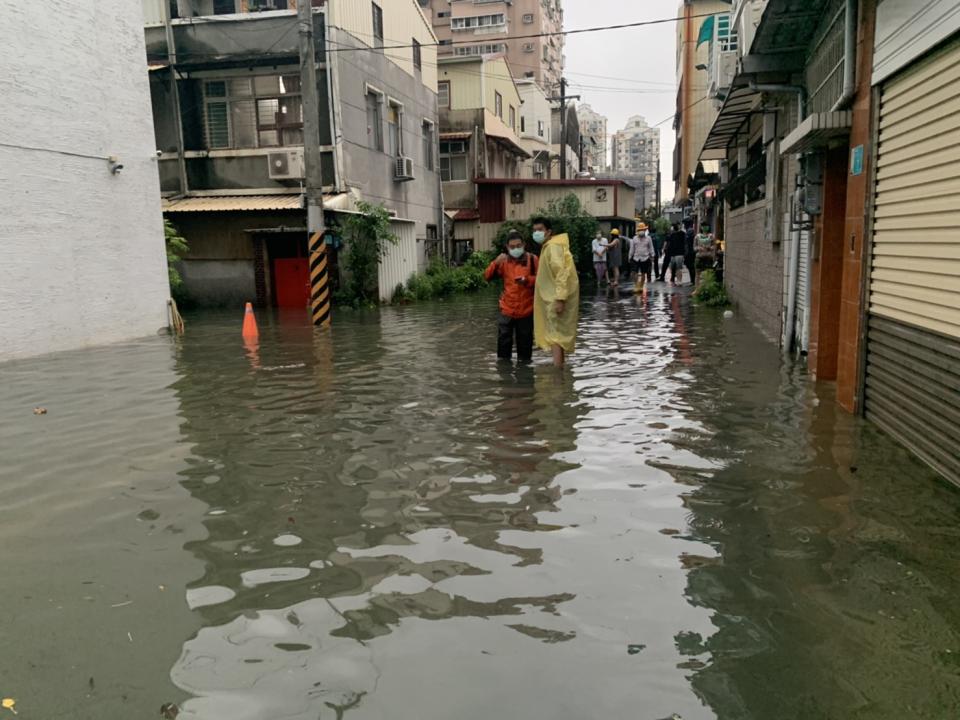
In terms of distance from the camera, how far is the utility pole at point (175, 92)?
1997cm

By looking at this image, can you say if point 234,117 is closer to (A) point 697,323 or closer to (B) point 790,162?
(A) point 697,323

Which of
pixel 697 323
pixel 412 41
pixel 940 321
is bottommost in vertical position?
pixel 697 323

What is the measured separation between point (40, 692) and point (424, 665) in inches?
56.3

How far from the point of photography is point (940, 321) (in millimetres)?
5172

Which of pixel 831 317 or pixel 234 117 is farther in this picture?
pixel 234 117

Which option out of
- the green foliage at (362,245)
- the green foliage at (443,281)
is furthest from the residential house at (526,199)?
the green foliage at (362,245)

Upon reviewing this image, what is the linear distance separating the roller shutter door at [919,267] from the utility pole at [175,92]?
18.4 meters

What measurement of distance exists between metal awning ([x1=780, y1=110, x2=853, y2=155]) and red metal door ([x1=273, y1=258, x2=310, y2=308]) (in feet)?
51.5

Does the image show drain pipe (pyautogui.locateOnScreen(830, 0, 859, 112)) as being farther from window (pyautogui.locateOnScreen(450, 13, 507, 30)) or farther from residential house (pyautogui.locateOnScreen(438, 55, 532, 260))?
window (pyautogui.locateOnScreen(450, 13, 507, 30))

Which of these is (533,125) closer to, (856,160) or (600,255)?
(600,255)

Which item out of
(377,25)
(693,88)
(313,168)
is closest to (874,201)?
(313,168)

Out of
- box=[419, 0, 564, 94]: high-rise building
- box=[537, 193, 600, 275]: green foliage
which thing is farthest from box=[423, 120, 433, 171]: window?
box=[419, 0, 564, 94]: high-rise building

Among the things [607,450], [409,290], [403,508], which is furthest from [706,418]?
[409,290]

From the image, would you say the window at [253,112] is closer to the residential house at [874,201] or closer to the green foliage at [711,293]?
the green foliage at [711,293]
